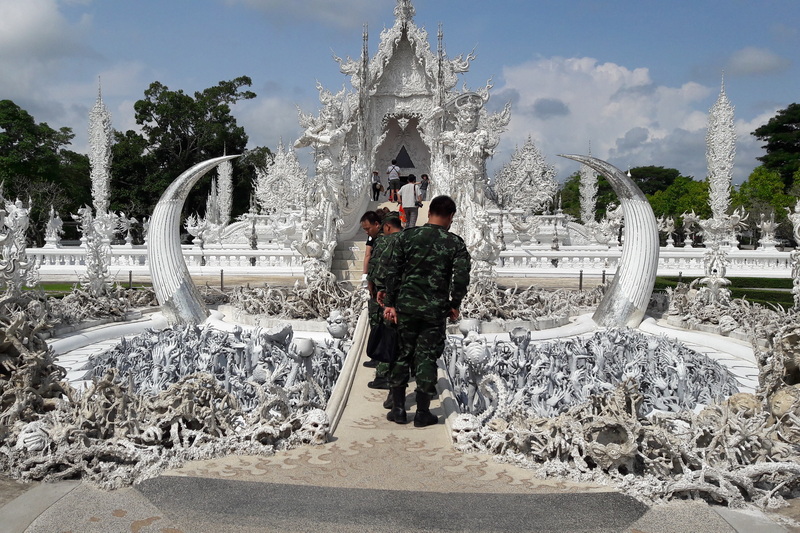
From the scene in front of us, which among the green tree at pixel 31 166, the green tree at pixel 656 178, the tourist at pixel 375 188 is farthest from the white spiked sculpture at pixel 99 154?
the green tree at pixel 656 178

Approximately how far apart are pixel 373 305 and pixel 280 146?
26565mm

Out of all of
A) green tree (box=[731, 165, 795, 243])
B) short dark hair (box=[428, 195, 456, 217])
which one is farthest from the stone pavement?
green tree (box=[731, 165, 795, 243])

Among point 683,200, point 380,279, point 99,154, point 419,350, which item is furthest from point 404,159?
point 683,200

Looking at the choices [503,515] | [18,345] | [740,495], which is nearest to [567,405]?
[740,495]

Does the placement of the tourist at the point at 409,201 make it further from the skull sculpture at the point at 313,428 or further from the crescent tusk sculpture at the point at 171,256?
the skull sculpture at the point at 313,428

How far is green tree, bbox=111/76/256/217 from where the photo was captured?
114 feet

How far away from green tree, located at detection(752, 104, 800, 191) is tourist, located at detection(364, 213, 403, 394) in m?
40.5

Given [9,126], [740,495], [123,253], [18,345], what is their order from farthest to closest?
1. [9,126]
2. [123,253]
3. [18,345]
4. [740,495]

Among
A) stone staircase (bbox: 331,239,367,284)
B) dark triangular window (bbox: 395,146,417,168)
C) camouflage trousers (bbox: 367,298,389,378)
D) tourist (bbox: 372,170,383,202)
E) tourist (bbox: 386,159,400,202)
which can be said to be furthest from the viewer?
dark triangular window (bbox: 395,146,417,168)

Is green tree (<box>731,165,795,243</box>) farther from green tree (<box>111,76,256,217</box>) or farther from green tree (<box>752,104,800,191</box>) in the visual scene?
green tree (<box>111,76,256,217</box>)

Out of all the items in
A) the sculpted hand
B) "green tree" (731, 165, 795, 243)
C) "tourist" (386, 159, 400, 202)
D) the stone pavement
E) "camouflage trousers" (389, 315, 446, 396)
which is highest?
"green tree" (731, 165, 795, 243)

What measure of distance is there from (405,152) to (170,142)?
784 inches

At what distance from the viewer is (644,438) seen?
3186mm

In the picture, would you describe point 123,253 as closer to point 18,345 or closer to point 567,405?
point 18,345
